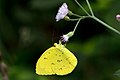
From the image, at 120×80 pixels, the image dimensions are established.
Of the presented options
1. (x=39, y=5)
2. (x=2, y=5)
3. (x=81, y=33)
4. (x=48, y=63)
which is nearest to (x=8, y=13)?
(x=2, y=5)

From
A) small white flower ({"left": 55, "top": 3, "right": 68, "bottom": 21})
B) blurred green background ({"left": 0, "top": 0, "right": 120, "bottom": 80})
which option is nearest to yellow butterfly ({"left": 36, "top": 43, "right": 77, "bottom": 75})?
small white flower ({"left": 55, "top": 3, "right": 68, "bottom": 21})

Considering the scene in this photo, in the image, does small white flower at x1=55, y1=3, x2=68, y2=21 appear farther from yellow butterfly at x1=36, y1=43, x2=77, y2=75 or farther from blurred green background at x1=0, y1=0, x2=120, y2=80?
blurred green background at x1=0, y1=0, x2=120, y2=80

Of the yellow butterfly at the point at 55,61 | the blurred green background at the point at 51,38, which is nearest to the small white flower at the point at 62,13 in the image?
the yellow butterfly at the point at 55,61

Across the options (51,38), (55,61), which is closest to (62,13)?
(55,61)

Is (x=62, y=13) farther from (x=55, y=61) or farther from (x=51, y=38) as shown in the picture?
(x=51, y=38)

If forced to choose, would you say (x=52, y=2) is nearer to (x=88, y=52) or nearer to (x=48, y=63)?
(x=88, y=52)

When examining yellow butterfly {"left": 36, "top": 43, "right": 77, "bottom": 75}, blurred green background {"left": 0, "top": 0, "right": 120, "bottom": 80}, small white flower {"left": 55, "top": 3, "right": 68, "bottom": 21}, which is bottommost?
yellow butterfly {"left": 36, "top": 43, "right": 77, "bottom": 75}

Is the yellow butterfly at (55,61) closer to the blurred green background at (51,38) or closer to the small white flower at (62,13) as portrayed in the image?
the small white flower at (62,13)

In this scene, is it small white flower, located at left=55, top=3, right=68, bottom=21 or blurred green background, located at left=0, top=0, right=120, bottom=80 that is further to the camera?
blurred green background, located at left=0, top=0, right=120, bottom=80
